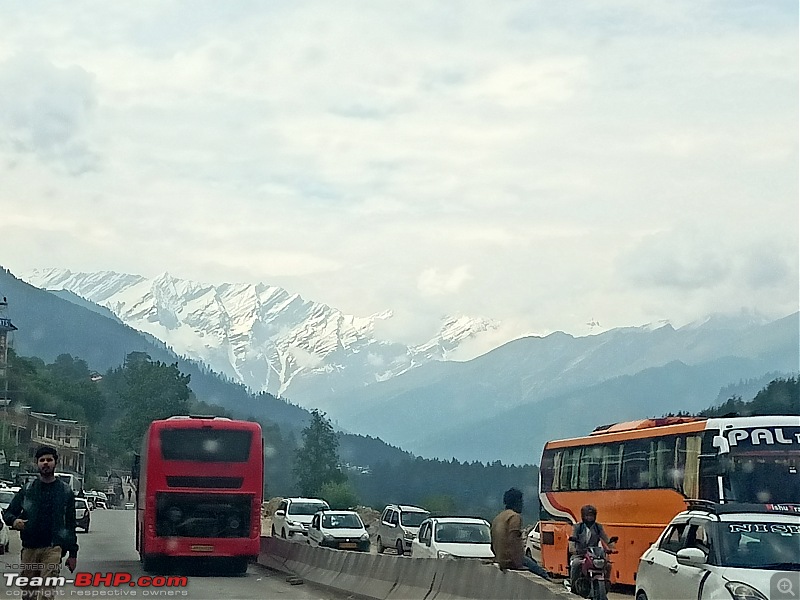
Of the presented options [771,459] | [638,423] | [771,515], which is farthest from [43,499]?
[638,423]

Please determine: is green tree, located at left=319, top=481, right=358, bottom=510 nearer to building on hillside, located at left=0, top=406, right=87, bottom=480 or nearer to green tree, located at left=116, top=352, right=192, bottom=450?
building on hillside, located at left=0, top=406, right=87, bottom=480

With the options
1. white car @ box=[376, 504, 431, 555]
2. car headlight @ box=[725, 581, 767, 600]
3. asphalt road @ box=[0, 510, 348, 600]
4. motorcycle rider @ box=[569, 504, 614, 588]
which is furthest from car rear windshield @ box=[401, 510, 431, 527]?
car headlight @ box=[725, 581, 767, 600]

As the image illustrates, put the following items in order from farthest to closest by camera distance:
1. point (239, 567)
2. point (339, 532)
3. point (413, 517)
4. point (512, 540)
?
1. point (413, 517)
2. point (339, 532)
3. point (239, 567)
4. point (512, 540)

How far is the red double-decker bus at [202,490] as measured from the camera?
25109 millimetres

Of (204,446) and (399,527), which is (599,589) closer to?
(204,446)

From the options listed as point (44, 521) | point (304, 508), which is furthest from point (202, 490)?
point (304, 508)

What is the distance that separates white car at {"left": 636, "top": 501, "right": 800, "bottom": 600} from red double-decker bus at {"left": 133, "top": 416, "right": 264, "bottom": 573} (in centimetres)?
1260

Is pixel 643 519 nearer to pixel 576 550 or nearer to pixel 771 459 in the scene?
pixel 771 459

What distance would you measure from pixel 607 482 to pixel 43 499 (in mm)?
15962

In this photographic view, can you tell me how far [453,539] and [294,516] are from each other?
15642 millimetres

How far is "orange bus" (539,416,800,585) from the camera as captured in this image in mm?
21047

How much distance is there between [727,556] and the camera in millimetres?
12922

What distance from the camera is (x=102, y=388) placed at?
19925 cm

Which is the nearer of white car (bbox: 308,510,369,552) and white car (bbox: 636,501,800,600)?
white car (bbox: 636,501,800,600)
